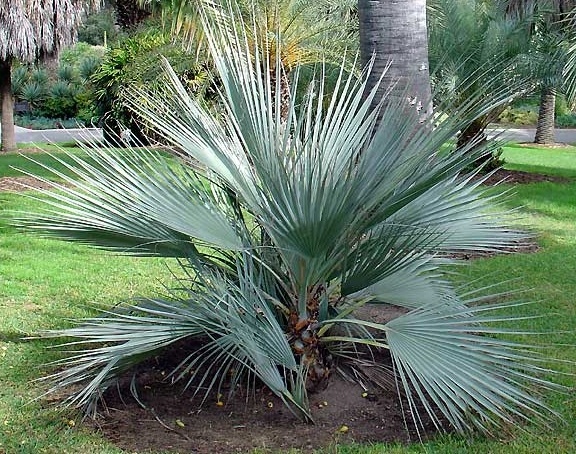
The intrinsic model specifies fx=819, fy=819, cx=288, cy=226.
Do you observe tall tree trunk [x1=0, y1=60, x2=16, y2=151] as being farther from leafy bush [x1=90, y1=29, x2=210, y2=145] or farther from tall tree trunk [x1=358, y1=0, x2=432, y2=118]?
tall tree trunk [x1=358, y1=0, x2=432, y2=118]

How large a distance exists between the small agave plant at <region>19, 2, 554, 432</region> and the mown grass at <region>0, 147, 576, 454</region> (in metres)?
0.18

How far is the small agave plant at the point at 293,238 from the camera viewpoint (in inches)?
141

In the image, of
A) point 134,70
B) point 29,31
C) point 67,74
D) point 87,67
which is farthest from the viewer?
point 67,74

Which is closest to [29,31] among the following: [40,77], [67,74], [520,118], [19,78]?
[40,77]

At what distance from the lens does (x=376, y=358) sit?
15.1 ft

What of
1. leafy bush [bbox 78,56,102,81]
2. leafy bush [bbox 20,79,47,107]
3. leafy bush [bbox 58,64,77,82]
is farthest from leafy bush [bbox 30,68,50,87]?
leafy bush [bbox 78,56,102,81]

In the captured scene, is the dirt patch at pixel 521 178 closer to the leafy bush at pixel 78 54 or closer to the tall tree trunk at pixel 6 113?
the tall tree trunk at pixel 6 113

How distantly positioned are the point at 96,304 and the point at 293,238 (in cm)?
268

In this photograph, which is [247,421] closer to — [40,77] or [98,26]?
[40,77]

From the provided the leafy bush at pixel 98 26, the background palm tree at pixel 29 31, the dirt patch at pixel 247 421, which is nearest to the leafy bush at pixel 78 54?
the leafy bush at pixel 98 26

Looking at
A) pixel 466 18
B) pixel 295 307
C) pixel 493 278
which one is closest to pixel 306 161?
pixel 295 307

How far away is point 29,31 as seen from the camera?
630 inches

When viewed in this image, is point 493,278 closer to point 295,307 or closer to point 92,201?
point 295,307

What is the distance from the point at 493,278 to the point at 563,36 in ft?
30.7
